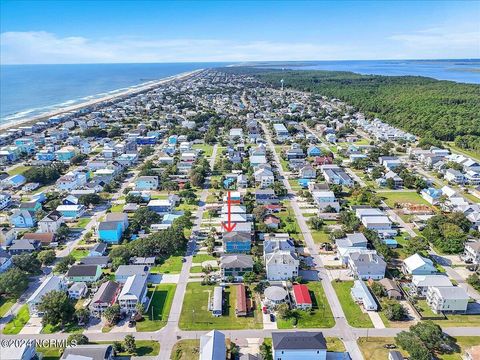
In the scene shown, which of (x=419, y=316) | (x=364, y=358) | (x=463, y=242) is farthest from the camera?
(x=463, y=242)

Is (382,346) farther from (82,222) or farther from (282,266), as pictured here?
(82,222)

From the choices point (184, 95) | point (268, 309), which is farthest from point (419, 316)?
point (184, 95)

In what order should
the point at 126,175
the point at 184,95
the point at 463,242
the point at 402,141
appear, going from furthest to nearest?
the point at 184,95 → the point at 402,141 → the point at 126,175 → the point at 463,242

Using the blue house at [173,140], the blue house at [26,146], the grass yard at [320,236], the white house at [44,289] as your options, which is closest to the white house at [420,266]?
the grass yard at [320,236]

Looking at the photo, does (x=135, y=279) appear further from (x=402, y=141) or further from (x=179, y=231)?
(x=402, y=141)

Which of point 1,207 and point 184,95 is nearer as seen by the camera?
point 1,207

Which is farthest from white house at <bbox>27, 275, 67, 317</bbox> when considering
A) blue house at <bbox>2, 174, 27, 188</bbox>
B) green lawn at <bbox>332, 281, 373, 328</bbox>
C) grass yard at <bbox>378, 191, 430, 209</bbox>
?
grass yard at <bbox>378, 191, 430, 209</bbox>

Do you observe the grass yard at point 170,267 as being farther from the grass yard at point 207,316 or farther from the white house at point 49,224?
the white house at point 49,224
